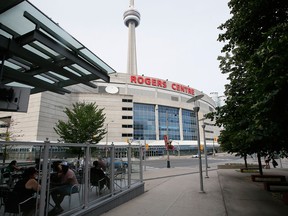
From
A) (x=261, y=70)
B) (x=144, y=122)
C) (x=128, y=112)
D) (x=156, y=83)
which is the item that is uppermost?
(x=156, y=83)

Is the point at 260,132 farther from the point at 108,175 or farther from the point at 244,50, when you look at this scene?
the point at 108,175

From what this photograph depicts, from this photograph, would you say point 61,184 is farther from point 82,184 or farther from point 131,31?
point 131,31

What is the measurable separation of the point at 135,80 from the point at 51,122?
101 feet

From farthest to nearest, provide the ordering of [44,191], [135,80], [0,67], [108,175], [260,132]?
1. [135,80]
2. [108,175]
3. [260,132]
4. [0,67]
5. [44,191]

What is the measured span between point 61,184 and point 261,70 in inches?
229

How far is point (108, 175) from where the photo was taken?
7734 millimetres

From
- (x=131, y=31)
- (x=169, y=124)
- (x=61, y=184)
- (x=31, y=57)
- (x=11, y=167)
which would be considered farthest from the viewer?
(x=131, y=31)

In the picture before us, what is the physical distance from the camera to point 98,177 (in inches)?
286

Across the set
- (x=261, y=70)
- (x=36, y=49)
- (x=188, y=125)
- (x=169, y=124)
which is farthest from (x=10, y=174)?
(x=188, y=125)

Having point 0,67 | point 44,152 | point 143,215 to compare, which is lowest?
point 143,215

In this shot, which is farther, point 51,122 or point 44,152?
point 51,122

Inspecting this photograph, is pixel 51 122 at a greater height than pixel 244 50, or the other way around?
pixel 51 122

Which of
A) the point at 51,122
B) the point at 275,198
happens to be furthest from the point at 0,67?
the point at 51,122

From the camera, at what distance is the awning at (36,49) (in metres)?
4.46
